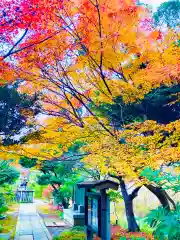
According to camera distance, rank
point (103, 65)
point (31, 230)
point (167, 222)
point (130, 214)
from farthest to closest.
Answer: point (31, 230) < point (130, 214) < point (103, 65) < point (167, 222)

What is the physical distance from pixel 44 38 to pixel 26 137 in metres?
2.52

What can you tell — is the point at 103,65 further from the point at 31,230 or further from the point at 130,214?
the point at 31,230

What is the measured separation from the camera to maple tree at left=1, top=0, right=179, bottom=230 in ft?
17.6

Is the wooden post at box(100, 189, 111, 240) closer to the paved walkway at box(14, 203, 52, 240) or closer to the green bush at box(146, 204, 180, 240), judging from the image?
the green bush at box(146, 204, 180, 240)

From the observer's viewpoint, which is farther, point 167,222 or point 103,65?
point 103,65

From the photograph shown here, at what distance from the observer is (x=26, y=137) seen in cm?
621

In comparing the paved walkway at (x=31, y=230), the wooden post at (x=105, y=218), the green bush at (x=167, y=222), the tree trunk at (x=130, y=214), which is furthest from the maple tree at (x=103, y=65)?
the paved walkway at (x=31, y=230)

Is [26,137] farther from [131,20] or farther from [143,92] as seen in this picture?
[131,20]

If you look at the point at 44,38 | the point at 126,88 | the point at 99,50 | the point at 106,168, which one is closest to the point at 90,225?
the point at 106,168

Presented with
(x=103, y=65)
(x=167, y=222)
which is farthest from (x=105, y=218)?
(x=103, y=65)

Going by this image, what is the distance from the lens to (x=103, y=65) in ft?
19.6

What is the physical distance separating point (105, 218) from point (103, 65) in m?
3.65

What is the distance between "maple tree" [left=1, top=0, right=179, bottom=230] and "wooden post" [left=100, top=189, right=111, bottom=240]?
2.69 ft

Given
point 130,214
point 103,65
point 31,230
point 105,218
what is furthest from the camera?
point 31,230
